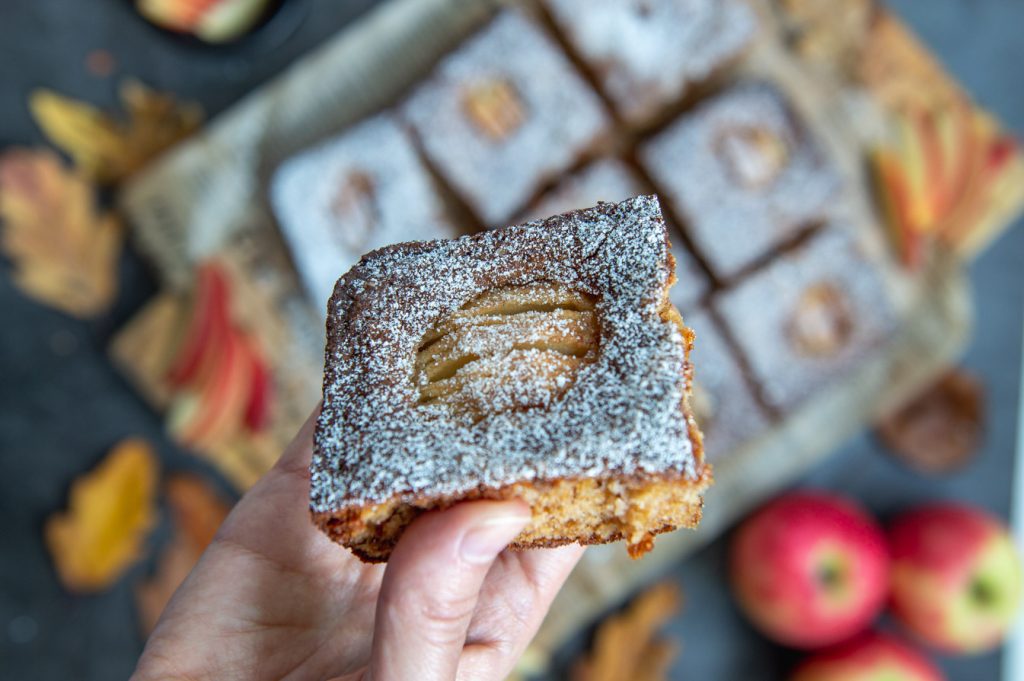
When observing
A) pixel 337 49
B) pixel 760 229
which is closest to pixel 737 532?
pixel 760 229

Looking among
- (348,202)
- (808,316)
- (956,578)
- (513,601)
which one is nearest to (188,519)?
(348,202)

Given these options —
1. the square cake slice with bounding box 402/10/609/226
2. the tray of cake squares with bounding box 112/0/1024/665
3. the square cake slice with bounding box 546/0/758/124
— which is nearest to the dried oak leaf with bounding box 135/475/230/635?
the tray of cake squares with bounding box 112/0/1024/665

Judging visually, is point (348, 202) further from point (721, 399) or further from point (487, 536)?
point (487, 536)

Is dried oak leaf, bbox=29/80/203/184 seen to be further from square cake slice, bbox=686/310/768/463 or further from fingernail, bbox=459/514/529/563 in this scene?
fingernail, bbox=459/514/529/563

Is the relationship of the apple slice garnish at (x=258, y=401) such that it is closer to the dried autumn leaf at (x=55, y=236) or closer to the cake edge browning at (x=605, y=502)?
the dried autumn leaf at (x=55, y=236)

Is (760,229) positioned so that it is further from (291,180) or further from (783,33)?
(291,180)

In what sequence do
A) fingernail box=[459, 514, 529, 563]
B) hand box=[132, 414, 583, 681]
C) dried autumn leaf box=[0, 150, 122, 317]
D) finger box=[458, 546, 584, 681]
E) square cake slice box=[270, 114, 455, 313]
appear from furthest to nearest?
1. dried autumn leaf box=[0, 150, 122, 317]
2. square cake slice box=[270, 114, 455, 313]
3. finger box=[458, 546, 584, 681]
4. hand box=[132, 414, 583, 681]
5. fingernail box=[459, 514, 529, 563]

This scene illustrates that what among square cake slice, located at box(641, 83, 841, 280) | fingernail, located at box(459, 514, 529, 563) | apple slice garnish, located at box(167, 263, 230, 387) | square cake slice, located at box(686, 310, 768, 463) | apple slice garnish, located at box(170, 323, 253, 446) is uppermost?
apple slice garnish, located at box(167, 263, 230, 387)

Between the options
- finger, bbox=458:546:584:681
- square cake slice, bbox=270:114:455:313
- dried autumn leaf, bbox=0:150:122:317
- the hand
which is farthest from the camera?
dried autumn leaf, bbox=0:150:122:317
